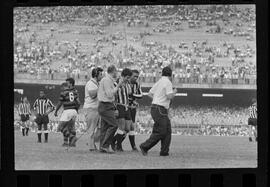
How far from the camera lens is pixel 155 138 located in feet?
58.9

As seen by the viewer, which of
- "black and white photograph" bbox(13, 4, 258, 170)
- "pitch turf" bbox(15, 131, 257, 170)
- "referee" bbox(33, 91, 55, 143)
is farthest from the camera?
"referee" bbox(33, 91, 55, 143)

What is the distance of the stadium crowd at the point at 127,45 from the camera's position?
17891 millimetres

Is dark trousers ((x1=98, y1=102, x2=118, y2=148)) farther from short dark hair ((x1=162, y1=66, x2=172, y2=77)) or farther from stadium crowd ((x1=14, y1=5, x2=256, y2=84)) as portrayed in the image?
short dark hair ((x1=162, y1=66, x2=172, y2=77))

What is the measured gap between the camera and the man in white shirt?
59.1 feet

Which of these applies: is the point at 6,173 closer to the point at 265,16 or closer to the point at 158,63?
the point at 158,63

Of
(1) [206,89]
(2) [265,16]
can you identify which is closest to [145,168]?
(1) [206,89]

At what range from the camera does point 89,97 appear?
1806 centimetres

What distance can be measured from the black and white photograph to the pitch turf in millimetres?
16

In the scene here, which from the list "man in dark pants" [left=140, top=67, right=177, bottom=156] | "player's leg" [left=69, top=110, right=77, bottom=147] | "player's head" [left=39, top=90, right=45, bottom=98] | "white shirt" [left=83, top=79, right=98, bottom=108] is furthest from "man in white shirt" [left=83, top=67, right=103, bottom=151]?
"man in dark pants" [left=140, top=67, right=177, bottom=156]

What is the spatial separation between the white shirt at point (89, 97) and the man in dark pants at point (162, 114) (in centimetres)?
91

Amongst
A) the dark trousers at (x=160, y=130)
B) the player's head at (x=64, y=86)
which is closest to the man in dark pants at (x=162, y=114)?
the dark trousers at (x=160, y=130)

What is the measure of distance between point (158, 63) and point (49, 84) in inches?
71.7

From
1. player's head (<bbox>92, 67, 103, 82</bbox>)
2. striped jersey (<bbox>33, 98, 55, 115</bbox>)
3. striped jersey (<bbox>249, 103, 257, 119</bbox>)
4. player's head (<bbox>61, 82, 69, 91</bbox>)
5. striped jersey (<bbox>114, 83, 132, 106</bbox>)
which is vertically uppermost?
player's head (<bbox>92, 67, 103, 82</bbox>)

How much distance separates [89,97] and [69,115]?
444mm
